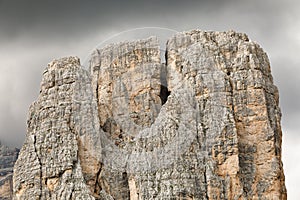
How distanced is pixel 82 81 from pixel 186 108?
9596mm

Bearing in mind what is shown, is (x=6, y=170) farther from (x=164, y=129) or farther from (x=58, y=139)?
(x=164, y=129)

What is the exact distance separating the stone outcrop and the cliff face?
3187 inches

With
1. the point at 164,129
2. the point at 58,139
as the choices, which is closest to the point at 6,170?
the point at 58,139

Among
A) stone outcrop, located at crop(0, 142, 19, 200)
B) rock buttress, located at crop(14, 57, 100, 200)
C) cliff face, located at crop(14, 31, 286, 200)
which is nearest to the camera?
rock buttress, located at crop(14, 57, 100, 200)

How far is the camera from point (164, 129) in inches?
2635

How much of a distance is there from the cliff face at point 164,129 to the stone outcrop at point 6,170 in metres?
80.9

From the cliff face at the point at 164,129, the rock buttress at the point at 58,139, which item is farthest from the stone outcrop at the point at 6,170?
the rock buttress at the point at 58,139

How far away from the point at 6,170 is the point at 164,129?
10215cm

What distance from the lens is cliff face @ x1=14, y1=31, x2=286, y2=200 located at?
65.3 meters

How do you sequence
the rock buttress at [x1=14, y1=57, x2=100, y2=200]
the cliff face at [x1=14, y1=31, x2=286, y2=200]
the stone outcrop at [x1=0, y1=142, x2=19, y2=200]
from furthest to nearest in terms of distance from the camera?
the stone outcrop at [x1=0, y1=142, x2=19, y2=200] → the cliff face at [x1=14, y1=31, x2=286, y2=200] → the rock buttress at [x1=14, y1=57, x2=100, y2=200]

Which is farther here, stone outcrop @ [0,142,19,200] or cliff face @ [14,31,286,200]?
stone outcrop @ [0,142,19,200]

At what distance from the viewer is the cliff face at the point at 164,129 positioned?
65312 mm

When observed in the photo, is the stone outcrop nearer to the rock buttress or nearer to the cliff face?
the cliff face

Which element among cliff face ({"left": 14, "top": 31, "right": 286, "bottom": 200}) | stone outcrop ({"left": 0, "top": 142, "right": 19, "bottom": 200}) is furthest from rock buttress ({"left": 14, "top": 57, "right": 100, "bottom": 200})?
stone outcrop ({"left": 0, "top": 142, "right": 19, "bottom": 200})
